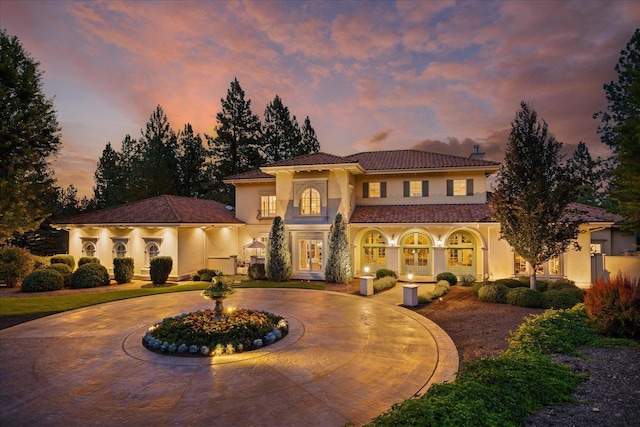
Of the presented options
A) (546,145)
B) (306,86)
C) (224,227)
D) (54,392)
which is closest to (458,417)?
(54,392)

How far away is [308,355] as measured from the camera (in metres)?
8.19

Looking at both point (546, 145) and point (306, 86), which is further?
point (306, 86)

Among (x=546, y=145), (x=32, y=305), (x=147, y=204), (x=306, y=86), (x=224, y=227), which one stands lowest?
(x=32, y=305)

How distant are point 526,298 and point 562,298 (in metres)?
1.16

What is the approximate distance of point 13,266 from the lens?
1880 centimetres

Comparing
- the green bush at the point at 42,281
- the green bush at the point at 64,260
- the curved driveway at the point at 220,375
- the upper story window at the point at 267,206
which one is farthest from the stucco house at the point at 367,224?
the curved driveway at the point at 220,375

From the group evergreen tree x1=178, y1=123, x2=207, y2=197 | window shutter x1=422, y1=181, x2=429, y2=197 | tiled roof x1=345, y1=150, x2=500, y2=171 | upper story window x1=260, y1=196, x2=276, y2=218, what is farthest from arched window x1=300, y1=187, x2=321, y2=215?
evergreen tree x1=178, y1=123, x2=207, y2=197

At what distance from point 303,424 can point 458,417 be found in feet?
8.61

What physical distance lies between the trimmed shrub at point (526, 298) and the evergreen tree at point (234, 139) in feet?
111

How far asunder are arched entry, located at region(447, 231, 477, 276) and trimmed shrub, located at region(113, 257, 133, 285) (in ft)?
63.6

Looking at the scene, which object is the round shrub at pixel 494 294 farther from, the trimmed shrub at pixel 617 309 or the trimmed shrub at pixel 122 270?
the trimmed shrub at pixel 122 270

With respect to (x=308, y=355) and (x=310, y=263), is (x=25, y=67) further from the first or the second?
(x=308, y=355)

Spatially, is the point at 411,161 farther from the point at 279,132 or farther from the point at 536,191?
the point at 279,132

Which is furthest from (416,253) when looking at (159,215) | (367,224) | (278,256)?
(159,215)
